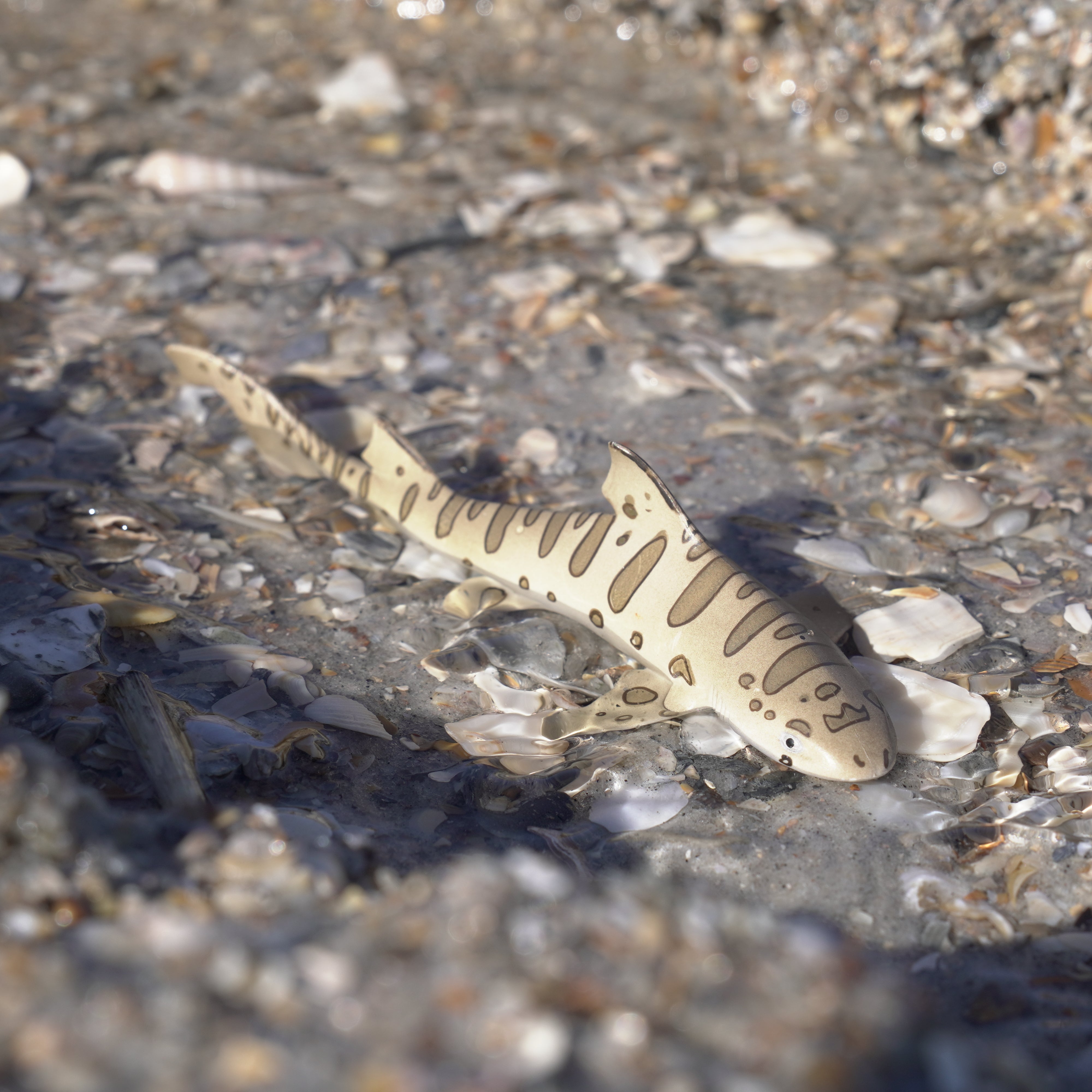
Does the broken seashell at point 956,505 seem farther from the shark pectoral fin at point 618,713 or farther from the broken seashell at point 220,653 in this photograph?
the broken seashell at point 220,653

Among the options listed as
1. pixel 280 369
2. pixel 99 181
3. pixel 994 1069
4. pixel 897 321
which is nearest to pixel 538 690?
pixel 994 1069

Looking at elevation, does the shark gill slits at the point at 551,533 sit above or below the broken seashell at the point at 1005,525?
below

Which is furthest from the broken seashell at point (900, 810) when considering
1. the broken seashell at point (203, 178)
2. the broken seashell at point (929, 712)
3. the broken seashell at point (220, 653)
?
the broken seashell at point (203, 178)

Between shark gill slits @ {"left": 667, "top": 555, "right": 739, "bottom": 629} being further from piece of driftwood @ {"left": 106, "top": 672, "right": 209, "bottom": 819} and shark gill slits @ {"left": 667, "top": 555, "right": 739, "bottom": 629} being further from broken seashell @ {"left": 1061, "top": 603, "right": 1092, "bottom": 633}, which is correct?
piece of driftwood @ {"left": 106, "top": 672, "right": 209, "bottom": 819}

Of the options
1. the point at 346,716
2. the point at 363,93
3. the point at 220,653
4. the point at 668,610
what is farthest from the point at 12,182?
the point at 668,610

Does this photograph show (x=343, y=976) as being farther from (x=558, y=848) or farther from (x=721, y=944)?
(x=558, y=848)

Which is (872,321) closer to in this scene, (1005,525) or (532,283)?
(1005,525)
